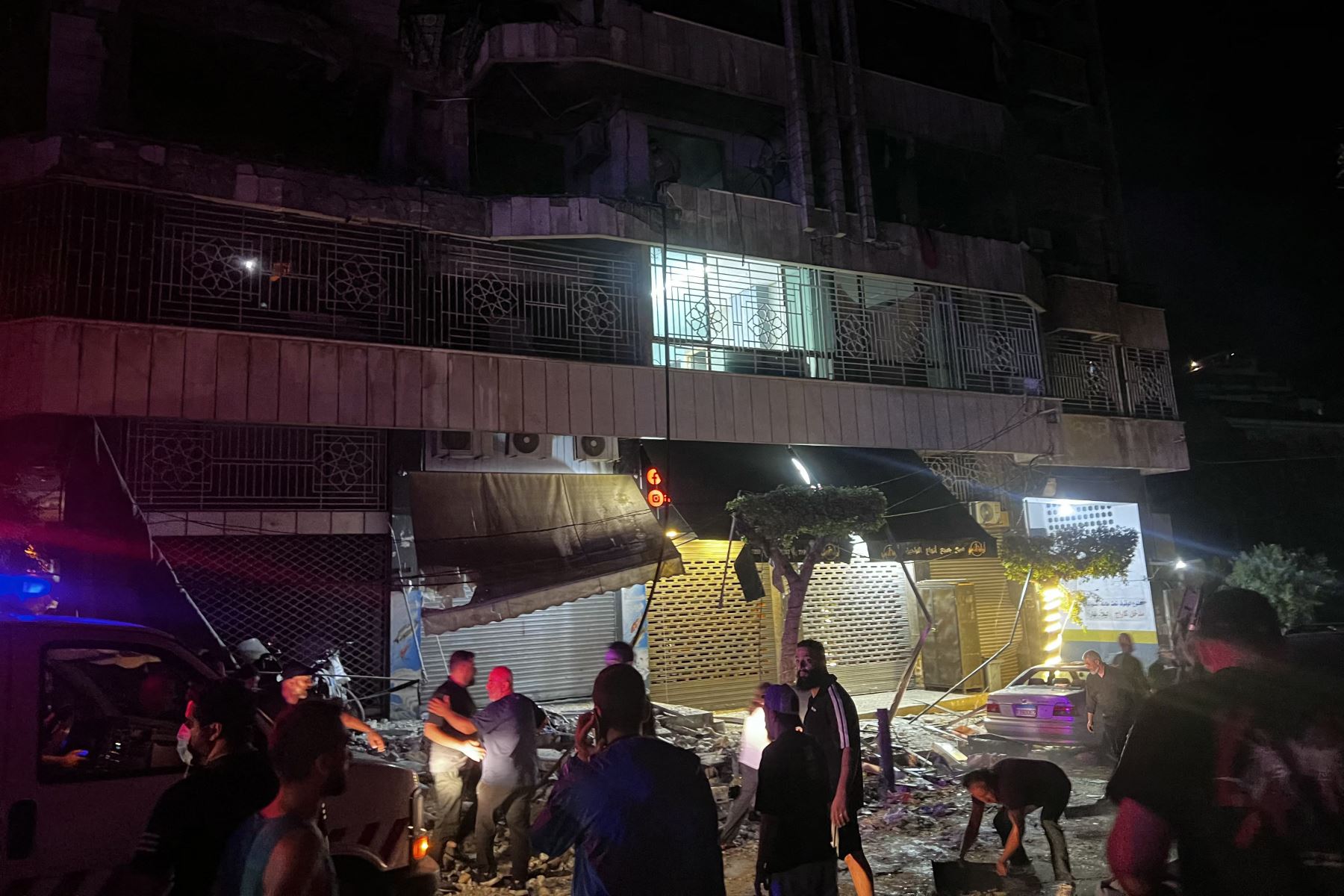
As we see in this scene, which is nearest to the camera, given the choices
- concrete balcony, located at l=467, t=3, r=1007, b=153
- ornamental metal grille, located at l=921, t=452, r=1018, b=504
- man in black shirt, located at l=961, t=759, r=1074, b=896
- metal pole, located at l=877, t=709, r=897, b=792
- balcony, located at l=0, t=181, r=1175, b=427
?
man in black shirt, located at l=961, t=759, r=1074, b=896

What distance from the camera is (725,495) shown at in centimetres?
1223

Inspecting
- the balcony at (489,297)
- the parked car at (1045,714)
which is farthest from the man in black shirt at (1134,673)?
the balcony at (489,297)

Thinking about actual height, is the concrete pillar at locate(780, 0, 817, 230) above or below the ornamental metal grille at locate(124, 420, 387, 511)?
above

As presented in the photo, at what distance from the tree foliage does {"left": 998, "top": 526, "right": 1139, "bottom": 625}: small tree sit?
205 inches

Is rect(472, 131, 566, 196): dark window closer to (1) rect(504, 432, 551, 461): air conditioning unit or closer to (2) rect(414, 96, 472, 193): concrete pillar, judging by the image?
(2) rect(414, 96, 472, 193): concrete pillar

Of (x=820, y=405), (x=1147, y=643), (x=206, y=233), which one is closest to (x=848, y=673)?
(x=820, y=405)

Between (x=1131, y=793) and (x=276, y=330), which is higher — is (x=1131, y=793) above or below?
below

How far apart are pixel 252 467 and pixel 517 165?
7347 mm

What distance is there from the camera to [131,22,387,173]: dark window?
1216cm

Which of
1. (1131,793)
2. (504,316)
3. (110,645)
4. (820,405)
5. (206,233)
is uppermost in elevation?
(206,233)

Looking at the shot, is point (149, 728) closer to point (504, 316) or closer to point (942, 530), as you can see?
point (504, 316)

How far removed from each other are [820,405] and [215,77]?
1059cm

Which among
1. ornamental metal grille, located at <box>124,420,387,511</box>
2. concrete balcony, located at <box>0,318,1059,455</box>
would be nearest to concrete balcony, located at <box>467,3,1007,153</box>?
concrete balcony, located at <box>0,318,1059,455</box>

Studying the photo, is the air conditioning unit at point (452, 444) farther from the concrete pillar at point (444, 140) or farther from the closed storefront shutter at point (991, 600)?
the closed storefront shutter at point (991, 600)
